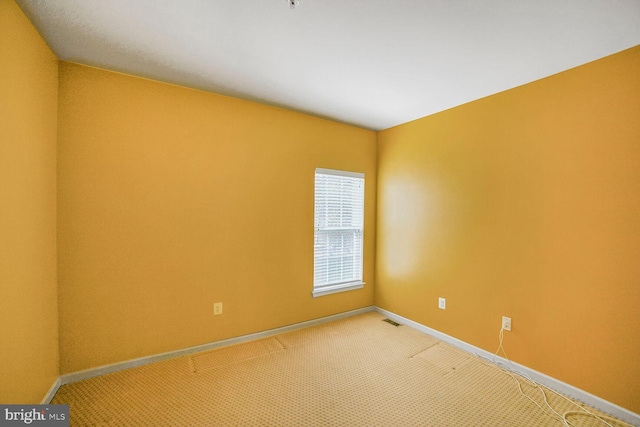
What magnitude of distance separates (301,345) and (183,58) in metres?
2.76

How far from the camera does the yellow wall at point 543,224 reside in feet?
5.92

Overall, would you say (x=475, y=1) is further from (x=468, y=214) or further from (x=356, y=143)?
(x=356, y=143)

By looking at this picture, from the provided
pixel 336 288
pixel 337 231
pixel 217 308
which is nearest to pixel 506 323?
pixel 336 288

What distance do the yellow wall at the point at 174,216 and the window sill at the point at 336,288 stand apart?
0.13 metres

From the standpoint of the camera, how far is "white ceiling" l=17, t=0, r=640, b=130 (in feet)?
4.82

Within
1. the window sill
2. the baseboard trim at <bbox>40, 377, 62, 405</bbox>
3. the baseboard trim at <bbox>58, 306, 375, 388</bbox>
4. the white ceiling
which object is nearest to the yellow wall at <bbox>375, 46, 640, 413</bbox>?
the white ceiling

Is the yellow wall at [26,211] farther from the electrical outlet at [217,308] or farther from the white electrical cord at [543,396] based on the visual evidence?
the white electrical cord at [543,396]

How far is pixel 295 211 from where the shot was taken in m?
3.07

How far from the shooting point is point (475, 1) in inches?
55.2

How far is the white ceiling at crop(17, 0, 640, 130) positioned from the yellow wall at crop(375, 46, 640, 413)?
1.10 feet

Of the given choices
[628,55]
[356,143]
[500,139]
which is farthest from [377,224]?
[628,55]

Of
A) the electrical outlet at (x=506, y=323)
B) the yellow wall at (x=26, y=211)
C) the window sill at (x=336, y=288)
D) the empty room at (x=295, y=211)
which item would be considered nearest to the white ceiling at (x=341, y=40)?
the empty room at (x=295, y=211)

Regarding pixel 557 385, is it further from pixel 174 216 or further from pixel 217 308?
pixel 174 216

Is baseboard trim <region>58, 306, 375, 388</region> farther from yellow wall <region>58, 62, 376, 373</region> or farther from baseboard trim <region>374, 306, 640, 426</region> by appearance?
baseboard trim <region>374, 306, 640, 426</region>
